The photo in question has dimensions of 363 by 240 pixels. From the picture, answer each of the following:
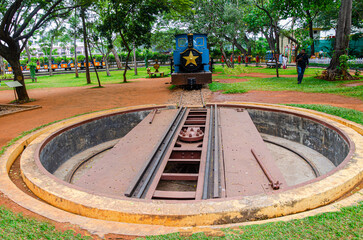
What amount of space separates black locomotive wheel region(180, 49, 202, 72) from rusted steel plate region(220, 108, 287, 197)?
618 cm

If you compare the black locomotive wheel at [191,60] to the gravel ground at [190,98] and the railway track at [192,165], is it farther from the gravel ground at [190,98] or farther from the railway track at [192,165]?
the railway track at [192,165]

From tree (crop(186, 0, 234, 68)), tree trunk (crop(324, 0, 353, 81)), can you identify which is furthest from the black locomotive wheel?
tree (crop(186, 0, 234, 68))

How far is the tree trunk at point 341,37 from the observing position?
13.1m

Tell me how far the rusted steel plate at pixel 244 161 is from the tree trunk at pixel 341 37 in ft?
30.5

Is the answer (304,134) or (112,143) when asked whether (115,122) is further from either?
(304,134)

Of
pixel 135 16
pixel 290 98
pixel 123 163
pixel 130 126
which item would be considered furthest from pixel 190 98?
pixel 135 16

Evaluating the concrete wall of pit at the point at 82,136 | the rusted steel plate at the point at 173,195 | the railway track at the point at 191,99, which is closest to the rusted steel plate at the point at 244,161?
the rusted steel plate at the point at 173,195

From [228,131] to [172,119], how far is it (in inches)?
68.5

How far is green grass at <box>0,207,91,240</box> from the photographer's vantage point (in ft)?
7.89

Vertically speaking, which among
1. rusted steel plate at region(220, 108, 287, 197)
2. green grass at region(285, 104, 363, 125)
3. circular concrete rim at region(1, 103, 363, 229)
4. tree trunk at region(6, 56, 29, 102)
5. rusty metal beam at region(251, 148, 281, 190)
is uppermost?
tree trunk at region(6, 56, 29, 102)

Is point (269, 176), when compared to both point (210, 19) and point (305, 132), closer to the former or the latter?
point (305, 132)

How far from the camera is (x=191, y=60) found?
1252 cm

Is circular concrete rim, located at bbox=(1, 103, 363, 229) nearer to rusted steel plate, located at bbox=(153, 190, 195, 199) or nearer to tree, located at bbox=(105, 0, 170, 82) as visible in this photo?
rusted steel plate, located at bbox=(153, 190, 195, 199)

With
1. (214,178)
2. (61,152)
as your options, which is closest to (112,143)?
(61,152)
